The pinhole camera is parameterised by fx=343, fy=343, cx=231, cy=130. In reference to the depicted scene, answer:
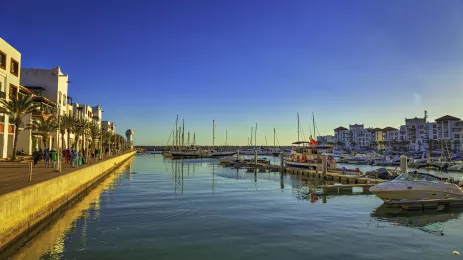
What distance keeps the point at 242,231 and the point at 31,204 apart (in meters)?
10.0

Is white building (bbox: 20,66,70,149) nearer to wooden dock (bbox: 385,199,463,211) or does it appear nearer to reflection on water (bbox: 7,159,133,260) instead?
reflection on water (bbox: 7,159,133,260)

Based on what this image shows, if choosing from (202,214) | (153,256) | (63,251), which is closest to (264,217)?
(202,214)

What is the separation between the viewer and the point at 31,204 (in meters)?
16.1

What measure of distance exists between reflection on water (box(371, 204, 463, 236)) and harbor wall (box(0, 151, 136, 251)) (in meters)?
17.9

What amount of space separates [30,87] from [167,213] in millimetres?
53422

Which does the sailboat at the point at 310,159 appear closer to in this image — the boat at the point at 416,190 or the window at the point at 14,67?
the boat at the point at 416,190

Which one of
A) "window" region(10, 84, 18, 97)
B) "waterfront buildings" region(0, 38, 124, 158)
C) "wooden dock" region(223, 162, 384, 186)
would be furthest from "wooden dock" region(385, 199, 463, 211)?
"window" region(10, 84, 18, 97)

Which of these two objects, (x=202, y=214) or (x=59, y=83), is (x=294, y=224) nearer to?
(x=202, y=214)

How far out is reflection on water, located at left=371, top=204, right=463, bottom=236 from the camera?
18859mm

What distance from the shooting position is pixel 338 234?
53.8 ft

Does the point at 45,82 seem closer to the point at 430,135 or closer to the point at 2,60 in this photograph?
the point at 2,60

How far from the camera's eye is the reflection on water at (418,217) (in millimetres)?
18859

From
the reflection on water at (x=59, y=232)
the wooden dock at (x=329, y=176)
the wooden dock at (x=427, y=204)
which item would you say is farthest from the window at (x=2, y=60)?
the wooden dock at (x=427, y=204)

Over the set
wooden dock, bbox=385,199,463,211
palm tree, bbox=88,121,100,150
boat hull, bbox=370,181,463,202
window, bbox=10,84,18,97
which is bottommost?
wooden dock, bbox=385,199,463,211
